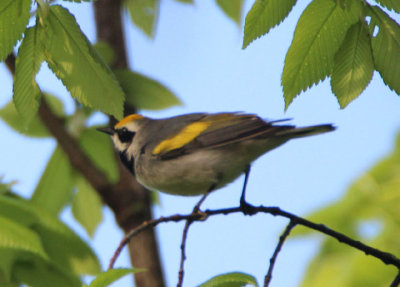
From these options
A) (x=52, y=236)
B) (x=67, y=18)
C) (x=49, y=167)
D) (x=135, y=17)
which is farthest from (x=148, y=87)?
(x=67, y=18)

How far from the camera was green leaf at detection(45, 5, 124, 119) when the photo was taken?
1.71m

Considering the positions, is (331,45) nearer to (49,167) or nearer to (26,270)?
(26,270)

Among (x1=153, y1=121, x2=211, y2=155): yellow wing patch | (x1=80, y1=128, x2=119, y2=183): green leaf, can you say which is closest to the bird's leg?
(x1=153, y1=121, x2=211, y2=155): yellow wing patch

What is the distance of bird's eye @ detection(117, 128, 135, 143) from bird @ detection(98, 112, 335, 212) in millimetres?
371

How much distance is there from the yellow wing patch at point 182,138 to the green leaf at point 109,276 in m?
1.89

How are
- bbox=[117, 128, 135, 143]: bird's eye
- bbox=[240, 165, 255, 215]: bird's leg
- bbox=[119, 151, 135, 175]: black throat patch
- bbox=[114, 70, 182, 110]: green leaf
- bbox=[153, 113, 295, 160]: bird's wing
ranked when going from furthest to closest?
bbox=[117, 128, 135, 143]: bird's eye
bbox=[119, 151, 135, 175]: black throat patch
bbox=[114, 70, 182, 110]: green leaf
bbox=[153, 113, 295, 160]: bird's wing
bbox=[240, 165, 255, 215]: bird's leg

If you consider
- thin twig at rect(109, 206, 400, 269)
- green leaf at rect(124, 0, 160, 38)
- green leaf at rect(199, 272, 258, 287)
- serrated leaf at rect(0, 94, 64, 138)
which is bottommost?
green leaf at rect(199, 272, 258, 287)

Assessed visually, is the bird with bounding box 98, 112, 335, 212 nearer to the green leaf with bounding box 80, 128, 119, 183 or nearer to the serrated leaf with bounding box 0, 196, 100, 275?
the green leaf with bounding box 80, 128, 119, 183

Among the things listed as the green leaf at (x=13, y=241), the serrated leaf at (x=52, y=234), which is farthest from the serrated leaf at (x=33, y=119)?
the green leaf at (x=13, y=241)

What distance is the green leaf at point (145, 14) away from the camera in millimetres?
3633

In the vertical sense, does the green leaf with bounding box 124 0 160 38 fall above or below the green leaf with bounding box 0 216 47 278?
above

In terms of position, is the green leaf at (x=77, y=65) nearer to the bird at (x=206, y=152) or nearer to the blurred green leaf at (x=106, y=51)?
the bird at (x=206, y=152)

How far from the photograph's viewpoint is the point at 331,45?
1.76 m

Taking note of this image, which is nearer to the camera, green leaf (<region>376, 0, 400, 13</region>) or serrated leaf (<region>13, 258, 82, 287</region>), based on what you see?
green leaf (<region>376, 0, 400, 13</region>)
